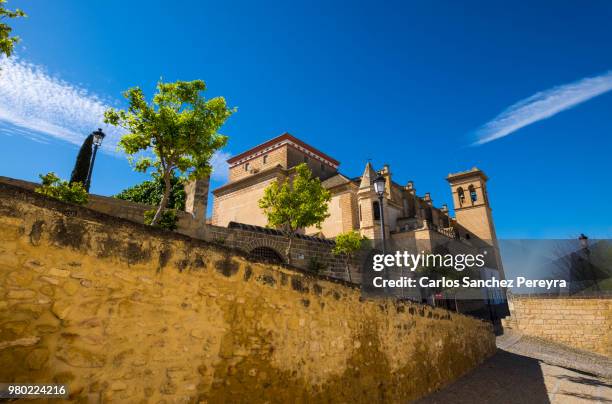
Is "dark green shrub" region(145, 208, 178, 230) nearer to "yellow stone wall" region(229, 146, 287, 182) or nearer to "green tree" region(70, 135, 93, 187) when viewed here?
"green tree" region(70, 135, 93, 187)

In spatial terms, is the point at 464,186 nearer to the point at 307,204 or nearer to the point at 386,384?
the point at 307,204

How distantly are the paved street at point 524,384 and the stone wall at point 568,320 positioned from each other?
106 inches

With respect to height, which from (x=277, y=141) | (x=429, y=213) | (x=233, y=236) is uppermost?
(x=277, y=141)

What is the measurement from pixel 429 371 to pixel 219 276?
234 inches

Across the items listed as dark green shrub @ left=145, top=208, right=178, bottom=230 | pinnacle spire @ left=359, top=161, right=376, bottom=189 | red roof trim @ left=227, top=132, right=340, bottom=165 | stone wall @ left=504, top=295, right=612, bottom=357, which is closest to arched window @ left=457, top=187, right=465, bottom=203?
red roof trim @ left=227, top=132, right=340, bottom=165

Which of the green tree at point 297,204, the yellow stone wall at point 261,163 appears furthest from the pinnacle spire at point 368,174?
the green tree at point 297,204

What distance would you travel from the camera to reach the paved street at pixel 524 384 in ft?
23.0

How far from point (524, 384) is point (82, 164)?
54.0 feet

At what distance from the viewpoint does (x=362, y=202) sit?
2464cm

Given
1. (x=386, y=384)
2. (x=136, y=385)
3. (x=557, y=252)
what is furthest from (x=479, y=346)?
(x=557, y=252)

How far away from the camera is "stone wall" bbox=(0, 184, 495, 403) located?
2273 millimetres

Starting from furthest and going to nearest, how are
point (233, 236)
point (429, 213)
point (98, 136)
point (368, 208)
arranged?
1. point (429, 213)
2. point (368, 208)
3. point (233, 236)
4. point (98, 136)

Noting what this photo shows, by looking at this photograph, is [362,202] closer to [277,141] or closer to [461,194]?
[277,141]

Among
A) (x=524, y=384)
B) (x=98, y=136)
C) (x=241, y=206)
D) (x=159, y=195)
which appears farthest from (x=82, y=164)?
(x=241, y=206)
